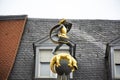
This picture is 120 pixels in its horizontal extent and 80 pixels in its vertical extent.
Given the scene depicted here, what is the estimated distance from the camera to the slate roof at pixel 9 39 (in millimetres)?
20078

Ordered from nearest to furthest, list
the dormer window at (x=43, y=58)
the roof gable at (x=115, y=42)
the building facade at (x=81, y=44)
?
1. the dormer window at (x=43, y=58)
2. the building facade at (x=81, y=44)
3. the roof gable at (x=115, y=42)

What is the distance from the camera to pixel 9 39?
21.7 meters

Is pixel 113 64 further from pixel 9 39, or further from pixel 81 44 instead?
pixel 9 39

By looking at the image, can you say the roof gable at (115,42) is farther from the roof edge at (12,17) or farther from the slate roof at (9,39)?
the roof edge at (12,17)

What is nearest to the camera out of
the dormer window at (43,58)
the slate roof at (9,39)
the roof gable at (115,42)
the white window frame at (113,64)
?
the white window frame at (113,64)

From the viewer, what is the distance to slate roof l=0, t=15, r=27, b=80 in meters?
20.1

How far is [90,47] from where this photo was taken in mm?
20859

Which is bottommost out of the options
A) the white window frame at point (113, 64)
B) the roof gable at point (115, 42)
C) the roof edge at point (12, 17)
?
the white window frame at point (113, 64)

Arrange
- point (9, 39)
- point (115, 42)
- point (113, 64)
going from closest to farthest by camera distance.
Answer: point (113, 64) < point (115, 42) < point (9, 39)

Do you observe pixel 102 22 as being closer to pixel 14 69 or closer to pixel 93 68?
pixel 93 68

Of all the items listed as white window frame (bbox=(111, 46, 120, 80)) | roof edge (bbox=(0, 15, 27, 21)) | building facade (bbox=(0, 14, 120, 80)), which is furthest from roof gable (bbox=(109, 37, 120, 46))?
roof edge (bbox=(0, 15, 27, 21))

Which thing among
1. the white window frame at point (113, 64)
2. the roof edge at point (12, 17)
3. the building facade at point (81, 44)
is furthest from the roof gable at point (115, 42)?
the roof edge at point (12, 17)

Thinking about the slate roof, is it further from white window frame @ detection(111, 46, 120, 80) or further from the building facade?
white window frame @ detection(111, 46, 120, 80)

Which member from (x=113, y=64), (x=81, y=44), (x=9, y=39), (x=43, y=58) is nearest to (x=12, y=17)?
(x=9, y=39)
